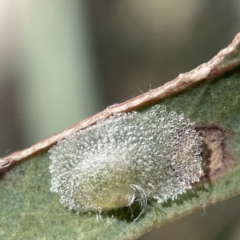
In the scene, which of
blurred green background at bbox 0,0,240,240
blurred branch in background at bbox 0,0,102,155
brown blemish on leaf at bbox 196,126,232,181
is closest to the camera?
brown blemish on leaf at bbox 196,126,232,181

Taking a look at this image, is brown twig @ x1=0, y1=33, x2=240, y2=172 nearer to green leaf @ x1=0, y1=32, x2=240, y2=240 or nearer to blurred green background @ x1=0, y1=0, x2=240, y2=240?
green leaf @ x1=0, y1=32, x2=240, y2=240

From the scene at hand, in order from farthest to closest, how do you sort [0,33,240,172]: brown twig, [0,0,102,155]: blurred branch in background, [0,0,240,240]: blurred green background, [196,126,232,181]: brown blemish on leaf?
[0,0,102,155]: blurred branch in background < [0,0,240,240]: blurred green background < [196,126,232,181]: brown blemish on leaf < [0,33,240,172]: brown twig

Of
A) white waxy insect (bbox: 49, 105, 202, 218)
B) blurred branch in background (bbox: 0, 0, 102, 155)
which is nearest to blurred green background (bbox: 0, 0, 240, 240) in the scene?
blurred branch in background (bbox: 0, 0, 102, 155)

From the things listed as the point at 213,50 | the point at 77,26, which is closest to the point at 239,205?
the point at 213,50

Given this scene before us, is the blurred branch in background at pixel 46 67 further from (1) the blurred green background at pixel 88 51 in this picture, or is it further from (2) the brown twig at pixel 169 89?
(2) the brown twig at pixel 169 89

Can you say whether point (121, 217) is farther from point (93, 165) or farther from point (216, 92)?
point (216, 92)
